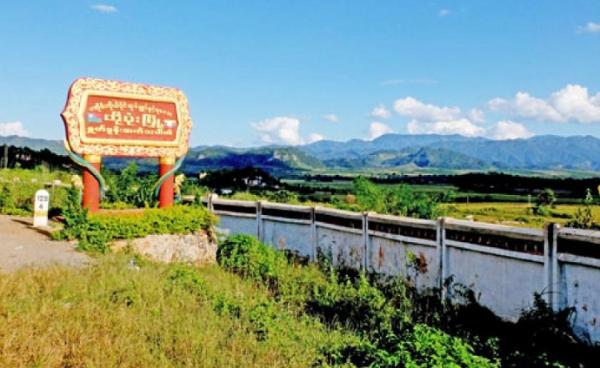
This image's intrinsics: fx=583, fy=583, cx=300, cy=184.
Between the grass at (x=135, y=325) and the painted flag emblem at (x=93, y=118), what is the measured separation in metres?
5.56

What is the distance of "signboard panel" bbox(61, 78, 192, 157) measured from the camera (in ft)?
46.7

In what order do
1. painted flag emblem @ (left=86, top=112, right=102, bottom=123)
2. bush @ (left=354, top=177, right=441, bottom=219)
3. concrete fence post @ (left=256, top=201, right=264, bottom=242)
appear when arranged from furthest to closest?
concrete fence post @ (left=256, top=201, right=264, bottom=242) → bush @ (left=354, top=177, right=441, bottom=219) → painted flag emblem @ (left=86, top=112, right=102, bottom=123)

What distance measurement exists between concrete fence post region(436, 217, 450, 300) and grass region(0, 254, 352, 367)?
10.1ft

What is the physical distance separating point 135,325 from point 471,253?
5.96 m

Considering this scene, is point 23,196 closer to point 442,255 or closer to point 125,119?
point 125,119

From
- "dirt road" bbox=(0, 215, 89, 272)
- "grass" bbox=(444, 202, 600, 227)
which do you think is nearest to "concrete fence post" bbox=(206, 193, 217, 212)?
"dirt road" bbox=(0, 215, 89, 272)

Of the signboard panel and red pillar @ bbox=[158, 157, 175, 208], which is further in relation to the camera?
red pillar @ bbox=[158, 157, 175, 208]

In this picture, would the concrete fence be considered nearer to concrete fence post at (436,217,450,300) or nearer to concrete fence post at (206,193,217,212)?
concrete fence post at (436,217,450,300)

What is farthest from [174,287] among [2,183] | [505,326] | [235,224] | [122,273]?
[2,183]

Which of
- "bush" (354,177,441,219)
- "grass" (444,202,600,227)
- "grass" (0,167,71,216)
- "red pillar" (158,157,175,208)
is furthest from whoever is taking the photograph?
"grass" (444,202,600,227)

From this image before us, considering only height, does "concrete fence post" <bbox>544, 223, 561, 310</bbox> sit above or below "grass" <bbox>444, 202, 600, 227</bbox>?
above

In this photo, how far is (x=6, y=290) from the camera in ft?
25.8

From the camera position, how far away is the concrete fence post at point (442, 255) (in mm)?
10828

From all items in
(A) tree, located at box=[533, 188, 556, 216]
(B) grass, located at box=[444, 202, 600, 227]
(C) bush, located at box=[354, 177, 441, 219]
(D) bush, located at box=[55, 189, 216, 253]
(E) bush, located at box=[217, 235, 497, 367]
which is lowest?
(B) grass, located at box=[444, 202, 600, 227]
